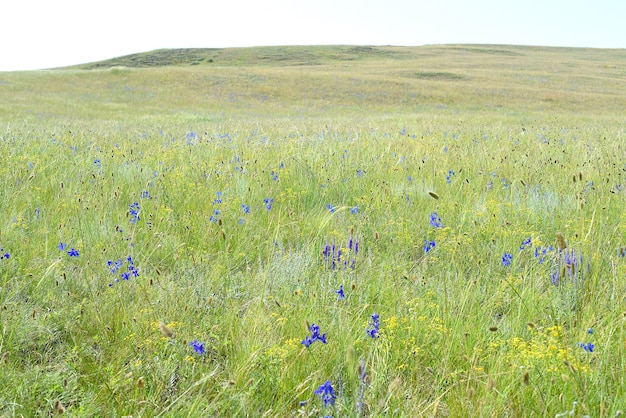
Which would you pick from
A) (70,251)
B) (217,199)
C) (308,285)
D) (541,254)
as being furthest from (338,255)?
(70,251)

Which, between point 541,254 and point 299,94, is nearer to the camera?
point 541,254

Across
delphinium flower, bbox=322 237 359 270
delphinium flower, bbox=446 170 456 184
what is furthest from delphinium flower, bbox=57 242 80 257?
delphinium flower, bbox=446 170 456 184

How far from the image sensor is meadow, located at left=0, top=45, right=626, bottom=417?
168cm

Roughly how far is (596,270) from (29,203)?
358 centimetres

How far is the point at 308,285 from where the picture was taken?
8.07 ft

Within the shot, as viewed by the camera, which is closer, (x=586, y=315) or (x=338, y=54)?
(x=586, y=315)

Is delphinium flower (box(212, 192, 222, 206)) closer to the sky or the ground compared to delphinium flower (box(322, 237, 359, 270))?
closer to the sky

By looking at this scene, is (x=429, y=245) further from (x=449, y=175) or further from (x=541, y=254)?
(x=449, y=175)

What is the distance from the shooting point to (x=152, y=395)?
1.70m

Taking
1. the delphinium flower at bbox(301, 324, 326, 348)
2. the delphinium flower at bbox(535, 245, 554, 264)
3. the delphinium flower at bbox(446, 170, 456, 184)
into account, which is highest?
the delphinium flower at bbox(301, 324, 326, 348)

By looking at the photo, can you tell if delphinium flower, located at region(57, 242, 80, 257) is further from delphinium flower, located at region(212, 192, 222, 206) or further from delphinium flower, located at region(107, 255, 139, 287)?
delphinium flower, located at region(212, 192, 222, 206)

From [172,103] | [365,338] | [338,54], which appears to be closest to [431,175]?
[365,338]

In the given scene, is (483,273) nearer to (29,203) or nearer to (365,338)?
(365,338)

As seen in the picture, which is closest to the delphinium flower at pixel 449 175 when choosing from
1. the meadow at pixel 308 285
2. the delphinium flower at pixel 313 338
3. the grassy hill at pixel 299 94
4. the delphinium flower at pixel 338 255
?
the meadow at pixel 308 285
